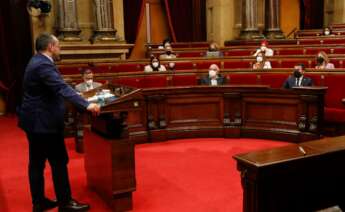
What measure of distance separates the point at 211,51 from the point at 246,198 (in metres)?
7.15

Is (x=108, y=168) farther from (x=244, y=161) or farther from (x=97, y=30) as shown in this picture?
(x=97, y=30)

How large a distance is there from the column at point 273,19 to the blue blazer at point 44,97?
9.52 m

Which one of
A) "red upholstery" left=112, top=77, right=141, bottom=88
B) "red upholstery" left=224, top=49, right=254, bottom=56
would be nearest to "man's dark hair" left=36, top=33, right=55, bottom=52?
"red upholstery" left=112, top=77, right=141, bottom=88

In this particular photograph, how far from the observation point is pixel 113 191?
10.6 feet

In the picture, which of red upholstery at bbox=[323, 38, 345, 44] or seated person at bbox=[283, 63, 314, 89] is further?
red upholstery at bbox=[323, 38, 345, 44]

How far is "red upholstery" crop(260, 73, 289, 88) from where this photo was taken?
6.25 m

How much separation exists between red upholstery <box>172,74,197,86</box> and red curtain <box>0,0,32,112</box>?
3965 mm

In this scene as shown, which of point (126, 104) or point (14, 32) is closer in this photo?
point (126, 104)

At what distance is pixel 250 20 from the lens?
36.6 feet

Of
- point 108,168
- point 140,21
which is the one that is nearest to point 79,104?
point 108,168

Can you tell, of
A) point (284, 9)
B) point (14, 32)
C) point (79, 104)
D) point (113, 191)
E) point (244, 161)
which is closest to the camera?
point (244, 161)

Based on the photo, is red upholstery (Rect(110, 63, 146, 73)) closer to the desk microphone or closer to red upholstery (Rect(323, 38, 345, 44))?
red upholstery (Rect(323, 38, 345, 44))

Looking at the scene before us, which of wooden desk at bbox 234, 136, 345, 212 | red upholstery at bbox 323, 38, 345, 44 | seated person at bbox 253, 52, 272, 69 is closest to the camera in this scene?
wooden desk at bbox 234, 136, 345, 212

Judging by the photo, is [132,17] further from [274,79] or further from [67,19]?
[274,79]
